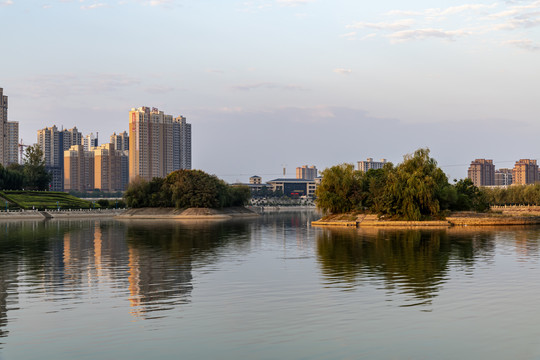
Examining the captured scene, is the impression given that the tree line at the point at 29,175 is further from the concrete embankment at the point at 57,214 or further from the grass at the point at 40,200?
the concrete embankment at the point at 57,214

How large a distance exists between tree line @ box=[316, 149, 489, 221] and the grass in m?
74.8

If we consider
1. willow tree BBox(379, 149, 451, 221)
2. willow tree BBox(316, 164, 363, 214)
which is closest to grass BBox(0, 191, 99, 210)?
willow tree BBox(316, 164, 363, 214)

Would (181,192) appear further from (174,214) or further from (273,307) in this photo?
(273,307)

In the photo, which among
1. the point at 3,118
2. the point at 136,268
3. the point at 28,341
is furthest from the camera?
the point at 3,118

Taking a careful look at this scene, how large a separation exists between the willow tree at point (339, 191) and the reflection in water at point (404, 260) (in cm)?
2766

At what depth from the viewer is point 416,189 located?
68250 mm

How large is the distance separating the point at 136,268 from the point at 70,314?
39.7 ft

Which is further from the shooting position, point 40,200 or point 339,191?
point 40,200

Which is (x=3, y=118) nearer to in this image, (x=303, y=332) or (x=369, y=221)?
(x=369, y=221)

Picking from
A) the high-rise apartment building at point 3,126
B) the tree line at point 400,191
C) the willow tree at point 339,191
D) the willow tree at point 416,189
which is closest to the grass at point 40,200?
the high-rise apartment building at point 3,126

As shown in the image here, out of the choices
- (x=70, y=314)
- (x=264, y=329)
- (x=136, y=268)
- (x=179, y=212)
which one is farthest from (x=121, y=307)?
(x=179, y=212)

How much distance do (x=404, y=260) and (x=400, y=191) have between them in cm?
3812

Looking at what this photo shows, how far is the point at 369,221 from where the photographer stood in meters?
72.3

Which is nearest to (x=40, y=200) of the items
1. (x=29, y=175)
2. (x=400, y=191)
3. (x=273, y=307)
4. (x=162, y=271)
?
(x=29, y=175)
